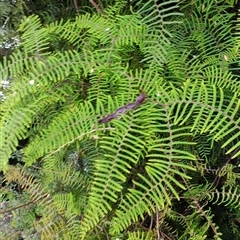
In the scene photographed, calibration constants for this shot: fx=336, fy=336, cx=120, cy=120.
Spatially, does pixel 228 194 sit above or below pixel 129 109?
below

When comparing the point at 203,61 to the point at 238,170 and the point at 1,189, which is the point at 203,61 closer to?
the point at 238,170

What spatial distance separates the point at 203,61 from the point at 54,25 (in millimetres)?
342

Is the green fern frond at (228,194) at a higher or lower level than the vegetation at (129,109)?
lower

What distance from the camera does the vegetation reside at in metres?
0.60

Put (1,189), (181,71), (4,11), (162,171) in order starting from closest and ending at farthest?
(162,171), (181,71), (4,11), (1,189)

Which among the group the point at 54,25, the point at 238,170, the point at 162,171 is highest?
the point at 54,25

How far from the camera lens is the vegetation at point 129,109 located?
0.60 meters

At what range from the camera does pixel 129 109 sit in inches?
23.0

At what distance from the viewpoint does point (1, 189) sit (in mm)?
999

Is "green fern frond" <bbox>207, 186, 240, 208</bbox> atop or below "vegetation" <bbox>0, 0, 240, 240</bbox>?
below

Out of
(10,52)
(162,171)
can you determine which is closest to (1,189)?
(10,52)

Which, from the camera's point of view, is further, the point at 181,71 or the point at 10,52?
the point at 10,52

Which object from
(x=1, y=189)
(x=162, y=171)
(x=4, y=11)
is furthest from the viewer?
(x=1, y=189)

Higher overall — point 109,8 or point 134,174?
point 109,8
